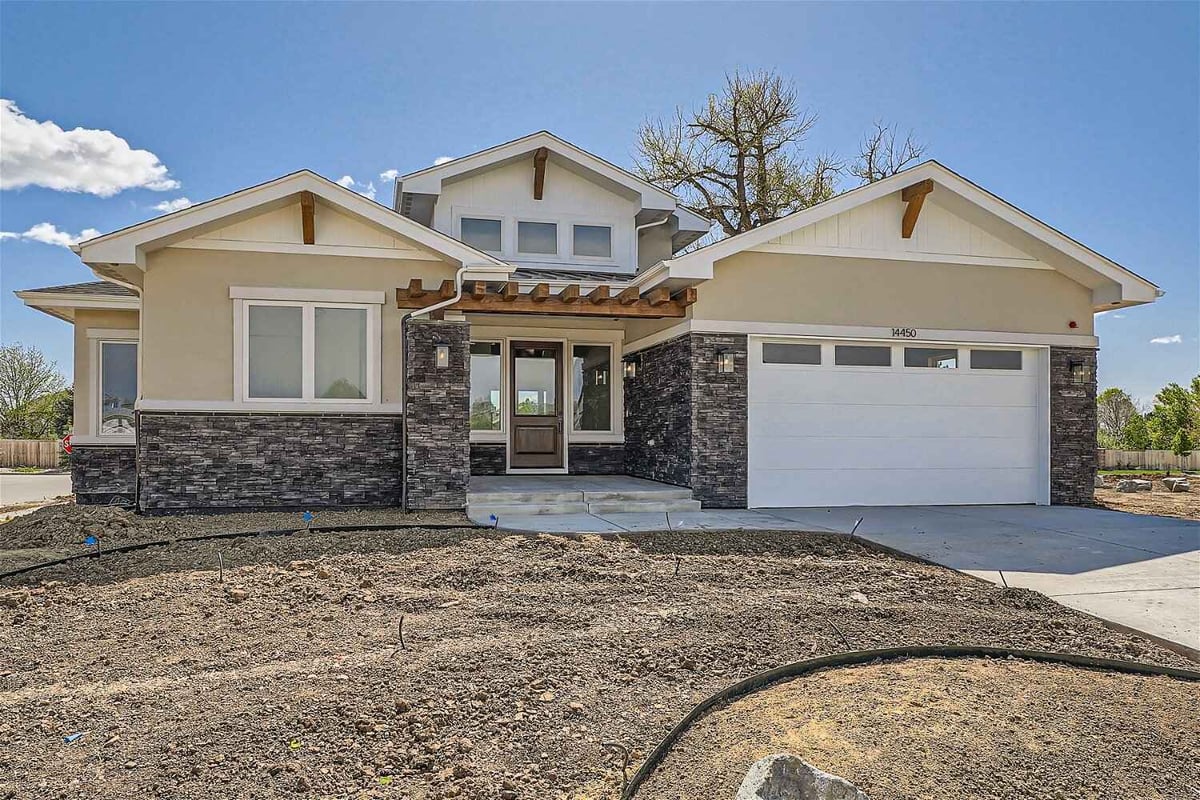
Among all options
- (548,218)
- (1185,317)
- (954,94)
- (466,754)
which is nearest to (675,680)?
(466,754)

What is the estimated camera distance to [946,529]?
27.4 ft

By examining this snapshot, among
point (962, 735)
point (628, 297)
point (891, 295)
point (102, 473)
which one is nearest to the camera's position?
point (962, 735)

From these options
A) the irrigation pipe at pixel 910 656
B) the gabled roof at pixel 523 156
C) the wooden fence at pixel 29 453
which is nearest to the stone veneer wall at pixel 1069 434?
the gabled roof at pixel 523 156

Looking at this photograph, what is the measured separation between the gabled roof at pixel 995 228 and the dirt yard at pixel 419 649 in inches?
183

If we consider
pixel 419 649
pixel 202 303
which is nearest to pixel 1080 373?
pixel 419 649

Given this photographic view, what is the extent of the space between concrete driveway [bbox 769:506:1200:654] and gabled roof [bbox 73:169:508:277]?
564cm

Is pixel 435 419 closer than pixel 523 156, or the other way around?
pixel 435 419

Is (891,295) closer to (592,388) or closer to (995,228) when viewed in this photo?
(995,228)

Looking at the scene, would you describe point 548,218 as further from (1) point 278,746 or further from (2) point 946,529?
(1) point 278,746

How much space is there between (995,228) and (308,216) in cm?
929

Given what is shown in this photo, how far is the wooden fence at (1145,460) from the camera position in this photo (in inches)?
786

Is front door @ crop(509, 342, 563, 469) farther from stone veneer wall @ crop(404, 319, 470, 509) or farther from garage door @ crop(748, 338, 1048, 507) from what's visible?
garage door @ crop(748, 338, 1048, 507)

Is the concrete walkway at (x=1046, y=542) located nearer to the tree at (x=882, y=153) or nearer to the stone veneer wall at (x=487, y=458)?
the stone veneer wall at (x=487, y=458)

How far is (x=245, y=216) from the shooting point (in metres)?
9.35
